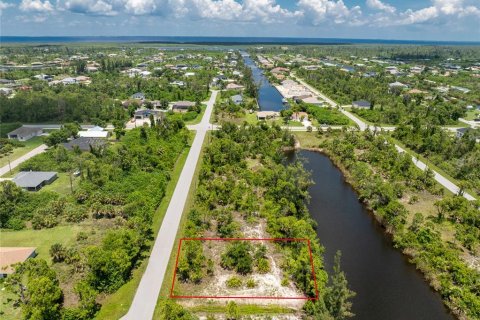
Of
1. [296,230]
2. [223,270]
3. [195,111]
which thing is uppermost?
[195,111]

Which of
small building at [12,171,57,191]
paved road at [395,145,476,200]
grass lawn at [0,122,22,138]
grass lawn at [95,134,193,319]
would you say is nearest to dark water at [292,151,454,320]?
paved road at [395,145,476,200]

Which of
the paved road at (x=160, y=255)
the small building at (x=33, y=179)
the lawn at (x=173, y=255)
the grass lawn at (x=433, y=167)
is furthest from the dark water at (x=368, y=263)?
the small building at (x=33, y=179)

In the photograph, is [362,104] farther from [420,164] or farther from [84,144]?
[84,144]

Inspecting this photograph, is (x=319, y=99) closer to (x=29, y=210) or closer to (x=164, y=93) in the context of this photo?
(x=164, y=93)

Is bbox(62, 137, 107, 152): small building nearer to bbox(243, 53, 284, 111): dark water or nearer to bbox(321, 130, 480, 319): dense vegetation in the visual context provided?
bbox(321, 130, 480, 319): dense vegetation

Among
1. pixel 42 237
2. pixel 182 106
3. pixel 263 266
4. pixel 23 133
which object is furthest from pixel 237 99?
pixel 263 266

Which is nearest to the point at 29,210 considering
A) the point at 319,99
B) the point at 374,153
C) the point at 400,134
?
the point at 374,153

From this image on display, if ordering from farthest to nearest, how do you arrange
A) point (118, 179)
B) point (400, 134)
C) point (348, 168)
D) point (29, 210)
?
point (400, 134)
point (348, 168)
point (118, 179)
point (29, 210)

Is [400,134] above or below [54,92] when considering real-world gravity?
below
